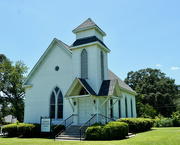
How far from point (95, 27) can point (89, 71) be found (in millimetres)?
4242

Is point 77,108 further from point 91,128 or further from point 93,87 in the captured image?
point 91,128

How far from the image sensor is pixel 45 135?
17141 millimetres

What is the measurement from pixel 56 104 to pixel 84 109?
3.44 meters

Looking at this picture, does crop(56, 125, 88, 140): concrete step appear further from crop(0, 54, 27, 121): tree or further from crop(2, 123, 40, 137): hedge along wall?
crop(0, 54, 27, 121): tree

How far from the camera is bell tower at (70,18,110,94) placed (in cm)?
1686

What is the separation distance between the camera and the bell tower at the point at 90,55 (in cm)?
1686

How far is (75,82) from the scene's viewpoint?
16031mm

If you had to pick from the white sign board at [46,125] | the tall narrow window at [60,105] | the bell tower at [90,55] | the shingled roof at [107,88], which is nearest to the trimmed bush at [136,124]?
the shingled roof at [107,88]

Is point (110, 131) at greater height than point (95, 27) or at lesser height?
lesser

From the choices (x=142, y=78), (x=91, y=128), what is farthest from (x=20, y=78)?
(x=142, y=78)

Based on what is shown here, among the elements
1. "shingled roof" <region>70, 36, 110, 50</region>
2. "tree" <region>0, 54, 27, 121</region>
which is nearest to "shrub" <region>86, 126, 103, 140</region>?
"shingled roof" <region>70, 36, 110, 50</region>

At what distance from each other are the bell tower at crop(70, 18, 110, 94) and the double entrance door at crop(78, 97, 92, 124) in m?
1.38

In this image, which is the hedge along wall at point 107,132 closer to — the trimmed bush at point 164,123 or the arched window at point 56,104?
the arched window at point 56,104

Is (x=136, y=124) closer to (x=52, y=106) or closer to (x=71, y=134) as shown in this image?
(x=71, y=134)
